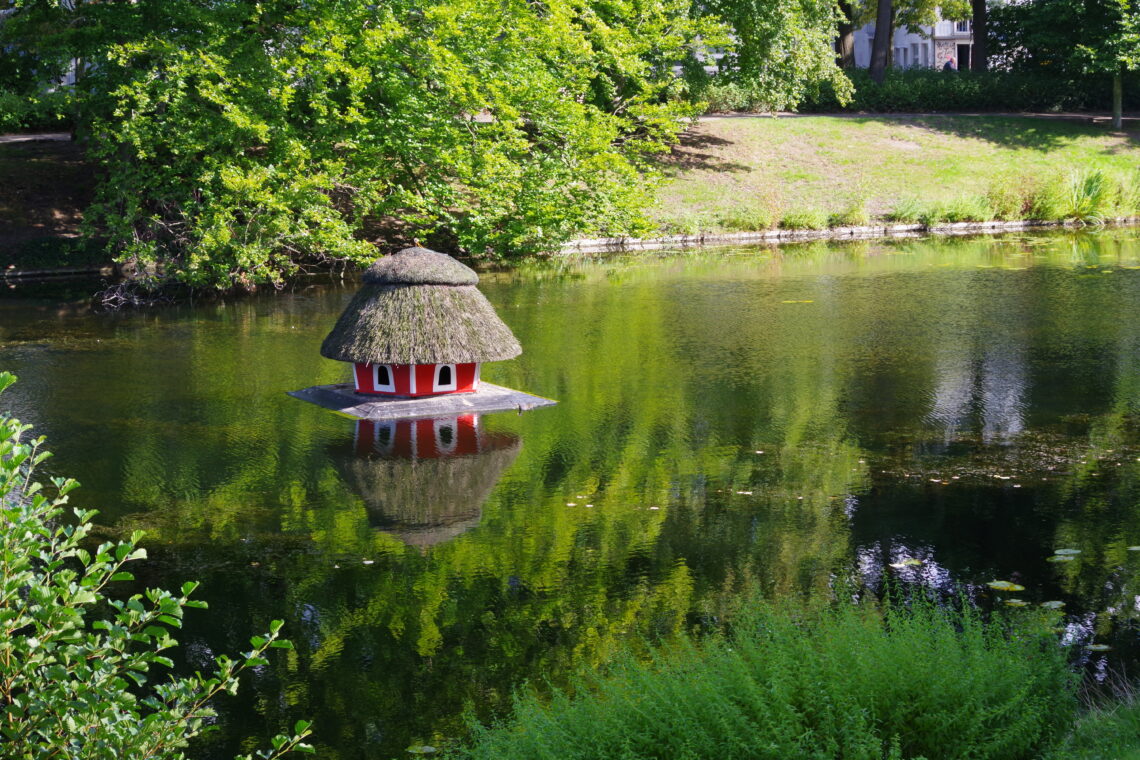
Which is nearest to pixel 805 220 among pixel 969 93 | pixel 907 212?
pixel 907 212

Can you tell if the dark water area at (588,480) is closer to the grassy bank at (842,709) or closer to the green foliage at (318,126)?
the grassy bank at (842,709)

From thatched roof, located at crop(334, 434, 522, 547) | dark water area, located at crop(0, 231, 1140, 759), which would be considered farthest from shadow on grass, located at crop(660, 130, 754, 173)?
thatched roof, located at crop(334, 434, 522, 547)

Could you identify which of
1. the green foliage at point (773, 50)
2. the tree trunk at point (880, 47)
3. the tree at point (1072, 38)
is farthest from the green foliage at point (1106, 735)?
the tree trunk at point (880, 47)

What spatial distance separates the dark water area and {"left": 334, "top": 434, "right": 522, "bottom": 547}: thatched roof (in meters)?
0.04

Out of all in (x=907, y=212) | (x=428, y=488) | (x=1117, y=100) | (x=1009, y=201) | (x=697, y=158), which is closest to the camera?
(x=428, y=488)

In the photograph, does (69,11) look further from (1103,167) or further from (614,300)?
(1103,167)

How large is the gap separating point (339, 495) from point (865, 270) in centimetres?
1736

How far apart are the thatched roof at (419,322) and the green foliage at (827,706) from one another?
8.68 meters

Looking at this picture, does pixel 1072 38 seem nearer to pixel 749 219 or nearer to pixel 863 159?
pixel 863 159

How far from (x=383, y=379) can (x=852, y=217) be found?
2206 centimetres

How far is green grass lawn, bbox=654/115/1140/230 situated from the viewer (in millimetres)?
35875

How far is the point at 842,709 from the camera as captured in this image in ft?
18.3

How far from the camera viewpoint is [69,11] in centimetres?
2750

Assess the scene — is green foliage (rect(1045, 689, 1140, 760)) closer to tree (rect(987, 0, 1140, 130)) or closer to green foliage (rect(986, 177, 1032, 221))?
green foliage (rect(986, 177, 1032, 221))
